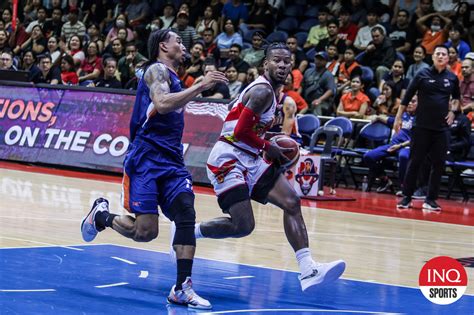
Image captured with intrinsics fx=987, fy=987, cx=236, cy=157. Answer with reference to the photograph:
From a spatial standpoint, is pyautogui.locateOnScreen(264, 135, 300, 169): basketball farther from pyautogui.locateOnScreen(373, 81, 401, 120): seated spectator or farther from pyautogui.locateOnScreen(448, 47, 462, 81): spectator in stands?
pyautogui.locateOnScreen(448, 47, 462, 81): spectator in stands

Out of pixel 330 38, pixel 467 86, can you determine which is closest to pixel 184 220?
pixel 467 86

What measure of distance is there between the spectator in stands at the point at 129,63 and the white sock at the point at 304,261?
12.9 m

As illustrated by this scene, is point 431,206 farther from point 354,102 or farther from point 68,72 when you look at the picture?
point 68,72

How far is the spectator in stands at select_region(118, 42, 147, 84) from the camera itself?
19594mm

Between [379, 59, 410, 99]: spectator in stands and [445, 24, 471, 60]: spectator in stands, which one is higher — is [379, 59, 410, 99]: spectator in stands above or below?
below

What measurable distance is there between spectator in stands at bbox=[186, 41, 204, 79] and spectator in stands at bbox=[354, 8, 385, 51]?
9.67ft

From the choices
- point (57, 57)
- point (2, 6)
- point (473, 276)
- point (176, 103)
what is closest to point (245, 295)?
point (176, 103)

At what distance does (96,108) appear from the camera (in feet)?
54.0

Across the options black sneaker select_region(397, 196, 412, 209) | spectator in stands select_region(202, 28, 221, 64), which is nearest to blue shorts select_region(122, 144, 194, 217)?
black sneaker select_region(397, 196, 412, 209)

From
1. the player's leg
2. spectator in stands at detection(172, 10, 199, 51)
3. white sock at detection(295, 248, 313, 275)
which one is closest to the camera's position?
the player's leg

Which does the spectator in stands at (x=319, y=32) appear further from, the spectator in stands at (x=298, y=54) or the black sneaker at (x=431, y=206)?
the black sneaker at (x=431, y=206)

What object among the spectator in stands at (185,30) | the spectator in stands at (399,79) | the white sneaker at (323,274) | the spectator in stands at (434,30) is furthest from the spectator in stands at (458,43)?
the white sneaker at (323,274)

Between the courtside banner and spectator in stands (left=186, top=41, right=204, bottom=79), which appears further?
spectator in stands (left=186, top=41, right=204, bottom=79)

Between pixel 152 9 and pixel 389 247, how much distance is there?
13.9 meters
